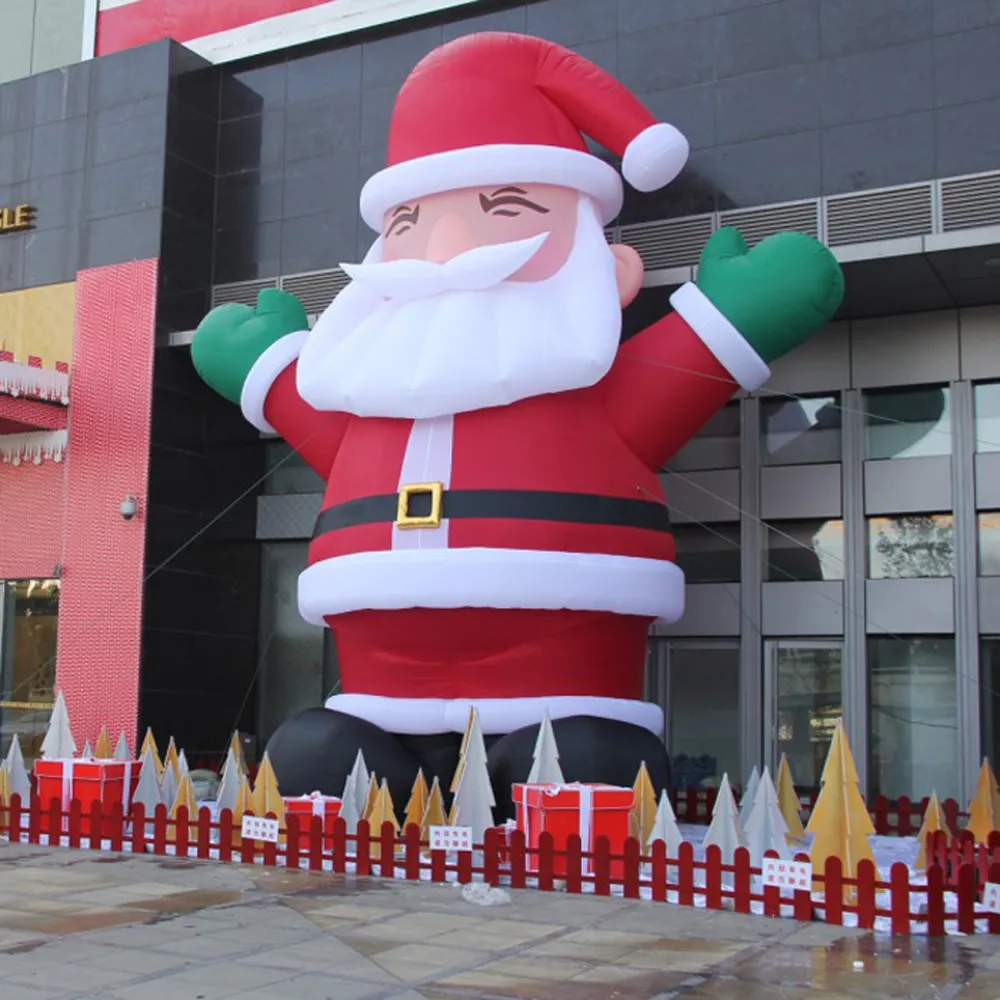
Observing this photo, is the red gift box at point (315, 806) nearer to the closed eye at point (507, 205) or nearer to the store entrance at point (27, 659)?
the closed eye at point (507, 205)

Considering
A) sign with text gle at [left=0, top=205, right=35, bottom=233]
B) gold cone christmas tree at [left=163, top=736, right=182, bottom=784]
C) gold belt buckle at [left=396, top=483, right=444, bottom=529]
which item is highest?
sign with text gle at [left=0, top=205, right=35, bottom=233]

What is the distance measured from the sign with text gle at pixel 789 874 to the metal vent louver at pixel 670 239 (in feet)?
22.9

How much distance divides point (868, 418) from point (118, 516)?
812 centimetres

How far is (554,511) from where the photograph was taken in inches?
420

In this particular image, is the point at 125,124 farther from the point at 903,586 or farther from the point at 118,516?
the point at 903,586

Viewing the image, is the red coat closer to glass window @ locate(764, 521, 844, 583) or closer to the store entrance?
glass window @ locate(764, 521, 844, 583)

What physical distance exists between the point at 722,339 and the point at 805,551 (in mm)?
4007

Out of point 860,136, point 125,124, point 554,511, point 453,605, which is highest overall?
point 125,124

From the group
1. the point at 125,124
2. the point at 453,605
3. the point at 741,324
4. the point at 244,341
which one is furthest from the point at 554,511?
the point at 125,124

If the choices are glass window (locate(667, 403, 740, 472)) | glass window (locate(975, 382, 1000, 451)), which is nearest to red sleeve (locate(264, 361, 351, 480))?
glass window (locate(667, 403, 740, 472))

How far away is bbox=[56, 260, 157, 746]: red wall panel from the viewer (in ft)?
50.2

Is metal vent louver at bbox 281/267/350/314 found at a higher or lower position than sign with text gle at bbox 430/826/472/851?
higher

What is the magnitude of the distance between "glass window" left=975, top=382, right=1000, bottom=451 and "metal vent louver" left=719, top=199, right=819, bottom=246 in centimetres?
241

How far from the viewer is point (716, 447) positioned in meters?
14.9
